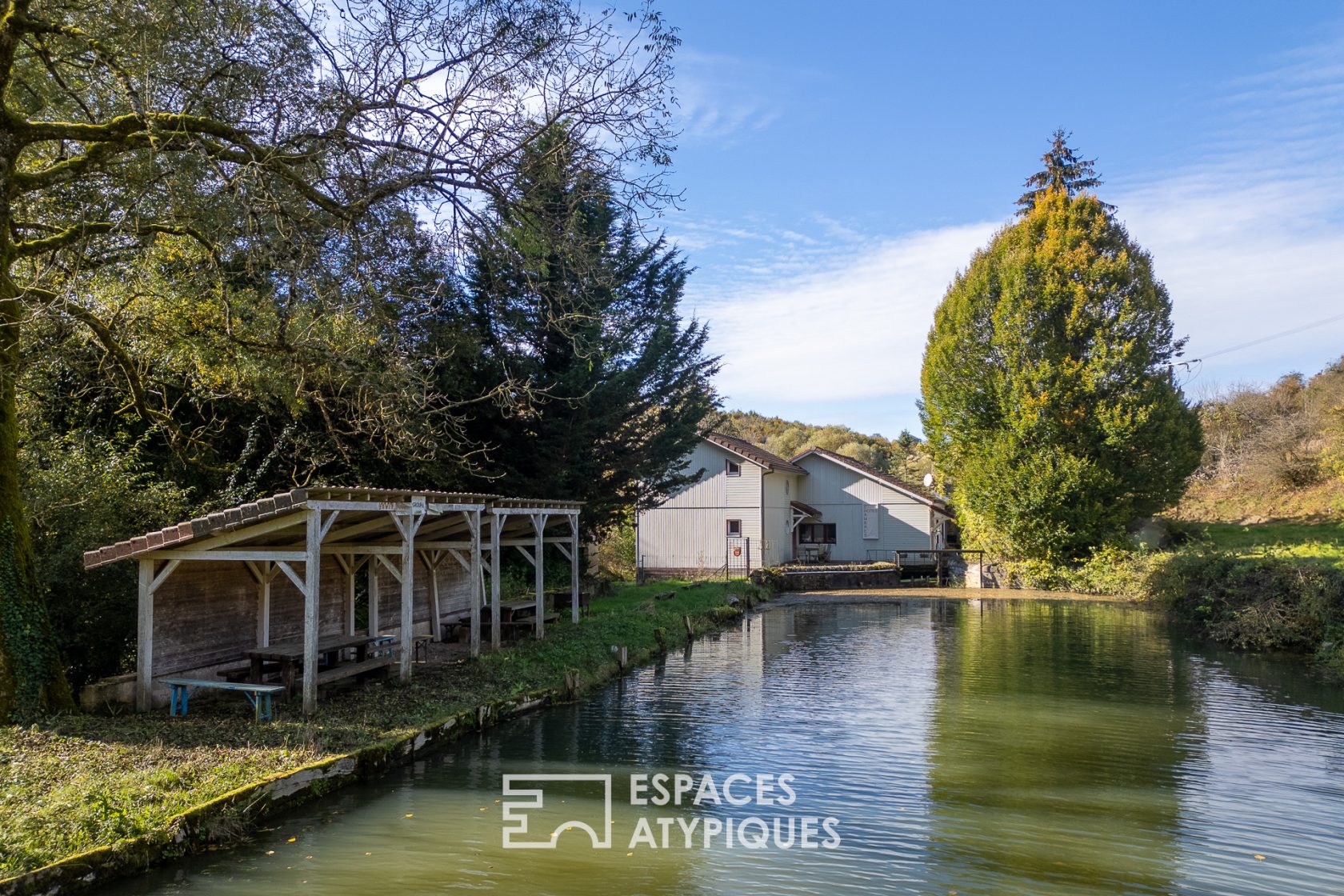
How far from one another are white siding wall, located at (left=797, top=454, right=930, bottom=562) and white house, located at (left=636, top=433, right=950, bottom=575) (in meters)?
0.04

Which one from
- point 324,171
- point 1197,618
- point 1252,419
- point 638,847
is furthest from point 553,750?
point 1252,419

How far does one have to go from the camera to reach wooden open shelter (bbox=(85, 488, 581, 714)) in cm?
1013

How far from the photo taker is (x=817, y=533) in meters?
41.0

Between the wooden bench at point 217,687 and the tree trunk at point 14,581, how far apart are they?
104 cm

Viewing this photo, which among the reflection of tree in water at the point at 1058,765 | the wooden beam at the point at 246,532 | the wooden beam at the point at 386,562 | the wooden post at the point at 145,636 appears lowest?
the reflection of tree in water at the point at 1058,765

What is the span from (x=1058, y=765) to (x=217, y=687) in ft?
33.2

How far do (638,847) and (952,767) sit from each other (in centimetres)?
442

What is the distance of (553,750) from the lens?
35.3ft

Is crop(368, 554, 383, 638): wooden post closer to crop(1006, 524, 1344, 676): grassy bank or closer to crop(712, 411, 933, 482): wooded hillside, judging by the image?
crop(1006, 524, 1344, 676): grassy bank

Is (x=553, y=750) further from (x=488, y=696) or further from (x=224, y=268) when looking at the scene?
(x=224, y=268)

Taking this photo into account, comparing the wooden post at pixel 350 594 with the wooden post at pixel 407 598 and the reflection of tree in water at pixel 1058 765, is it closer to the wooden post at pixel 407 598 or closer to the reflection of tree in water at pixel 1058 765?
the wooden post at pixel 407 598

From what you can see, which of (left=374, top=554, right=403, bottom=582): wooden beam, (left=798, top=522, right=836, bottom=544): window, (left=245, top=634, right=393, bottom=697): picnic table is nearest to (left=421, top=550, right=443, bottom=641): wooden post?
(left=374, top=554, right=403, bottom=582): wooden beam

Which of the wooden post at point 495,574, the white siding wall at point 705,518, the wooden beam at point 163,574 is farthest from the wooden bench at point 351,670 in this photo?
the white siding wall at point 705,518

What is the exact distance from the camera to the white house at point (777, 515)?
3572 cm
